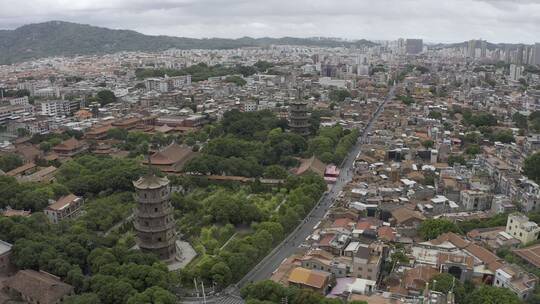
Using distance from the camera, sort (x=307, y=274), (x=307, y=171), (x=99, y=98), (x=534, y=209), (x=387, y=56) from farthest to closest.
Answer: (x=387, y=56) < (x=99, y=98) < (x=307, y=171) < (x=534, y=209) < (x=307, y=274)

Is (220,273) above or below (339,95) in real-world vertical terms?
below

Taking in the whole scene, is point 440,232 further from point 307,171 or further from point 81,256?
point 81,256

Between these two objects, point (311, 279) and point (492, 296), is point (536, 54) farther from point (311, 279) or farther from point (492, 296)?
point (311, 279)

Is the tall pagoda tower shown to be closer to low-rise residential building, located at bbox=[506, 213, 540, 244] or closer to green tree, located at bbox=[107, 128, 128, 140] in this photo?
low-rise residential building, located at bbox=[506, 213, 540, 244]

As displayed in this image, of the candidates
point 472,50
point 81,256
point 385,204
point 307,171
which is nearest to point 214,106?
point 307,171

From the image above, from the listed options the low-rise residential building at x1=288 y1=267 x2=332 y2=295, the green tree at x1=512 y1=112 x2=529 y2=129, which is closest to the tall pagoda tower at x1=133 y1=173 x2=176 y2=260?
the low-rise residential building at x1=288 y1=267 x2=332 y2=295

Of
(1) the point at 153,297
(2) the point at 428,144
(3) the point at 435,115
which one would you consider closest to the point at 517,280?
(1) the point at 153,297
